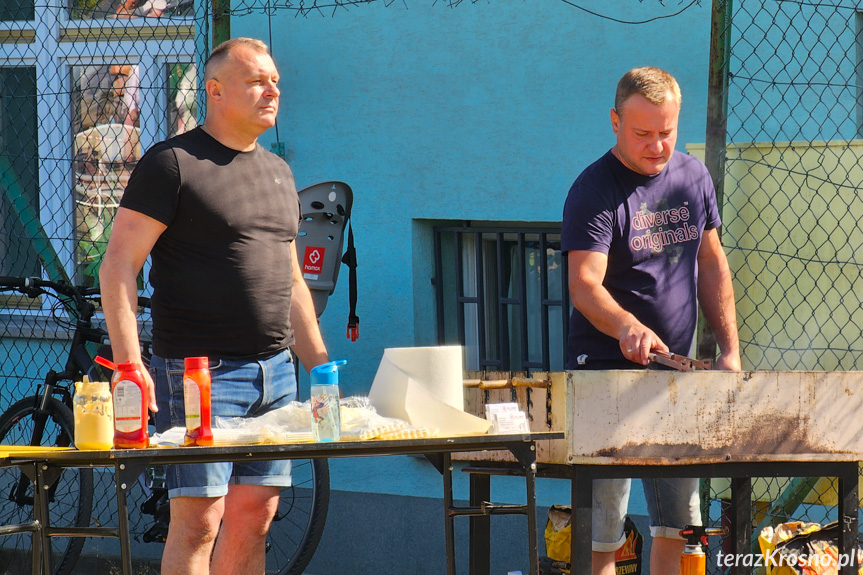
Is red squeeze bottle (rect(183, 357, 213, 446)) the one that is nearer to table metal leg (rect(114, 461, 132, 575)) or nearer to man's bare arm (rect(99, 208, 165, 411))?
table metal leg (rect(114, 461, 132, 575))

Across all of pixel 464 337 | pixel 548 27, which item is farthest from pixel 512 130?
pixel 464 337

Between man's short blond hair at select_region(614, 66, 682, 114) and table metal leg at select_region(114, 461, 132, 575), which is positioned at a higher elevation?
man's short blond hair at select_region(614, 66, 682, 114)

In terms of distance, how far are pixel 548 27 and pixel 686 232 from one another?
190 cm

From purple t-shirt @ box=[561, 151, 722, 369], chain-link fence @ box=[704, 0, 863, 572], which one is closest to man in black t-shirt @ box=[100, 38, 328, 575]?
purple t-shirt @ box=[561, 151, 722, 369]

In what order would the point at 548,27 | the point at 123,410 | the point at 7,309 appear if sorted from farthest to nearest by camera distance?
the point at 7,309
the point at 548,27
the point at 123,410

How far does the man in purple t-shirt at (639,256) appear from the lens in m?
3.62

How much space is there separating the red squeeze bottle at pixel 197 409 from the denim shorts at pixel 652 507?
130 centimetres

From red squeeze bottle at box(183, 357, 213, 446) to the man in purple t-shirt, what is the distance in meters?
1.26

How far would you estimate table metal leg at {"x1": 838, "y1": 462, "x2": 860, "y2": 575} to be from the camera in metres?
3.48

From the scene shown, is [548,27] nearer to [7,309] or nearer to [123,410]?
[123,410]

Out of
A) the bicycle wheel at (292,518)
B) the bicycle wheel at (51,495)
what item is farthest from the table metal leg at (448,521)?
the bicycle wheel at (51,495)

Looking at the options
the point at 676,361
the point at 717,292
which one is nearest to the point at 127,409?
the point at 676,361

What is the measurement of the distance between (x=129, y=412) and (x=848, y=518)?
2253mm

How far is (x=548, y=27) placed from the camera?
5324mm
